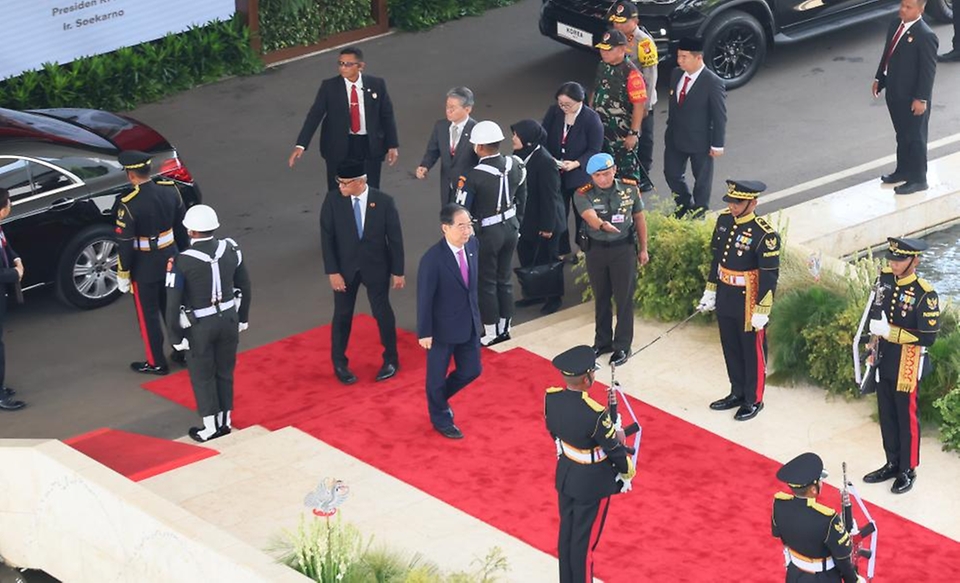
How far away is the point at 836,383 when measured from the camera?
11820mm

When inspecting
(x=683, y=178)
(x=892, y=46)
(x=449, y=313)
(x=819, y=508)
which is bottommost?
(x=683, y=178)

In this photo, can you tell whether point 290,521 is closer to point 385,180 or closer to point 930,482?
point 930,482

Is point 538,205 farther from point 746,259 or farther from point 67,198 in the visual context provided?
point 67,198

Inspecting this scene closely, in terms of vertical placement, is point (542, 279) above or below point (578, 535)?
below

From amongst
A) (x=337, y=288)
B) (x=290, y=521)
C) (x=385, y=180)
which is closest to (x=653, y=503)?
(x=290, y=521)

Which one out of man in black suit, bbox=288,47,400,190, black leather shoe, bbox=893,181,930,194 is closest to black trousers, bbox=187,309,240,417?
man in black suit, bbox=288,47,400,190

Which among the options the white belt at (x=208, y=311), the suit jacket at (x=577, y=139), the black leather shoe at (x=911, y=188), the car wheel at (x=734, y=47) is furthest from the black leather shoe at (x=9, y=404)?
the car wheel at (x=734, y=47)

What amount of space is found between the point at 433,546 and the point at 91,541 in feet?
6.55

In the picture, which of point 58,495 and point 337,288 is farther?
point 337,288

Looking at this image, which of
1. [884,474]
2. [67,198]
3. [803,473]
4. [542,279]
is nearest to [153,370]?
[67,198]

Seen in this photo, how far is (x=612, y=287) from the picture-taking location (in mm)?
12477

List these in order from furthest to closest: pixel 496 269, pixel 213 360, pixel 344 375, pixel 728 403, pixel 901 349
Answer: pixel 496 269 → pixel 344 375 → pixel 728 403 → pixel 213 360 → pixel 901 349

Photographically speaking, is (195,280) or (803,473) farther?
(195,280)

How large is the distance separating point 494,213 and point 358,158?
2436mm
